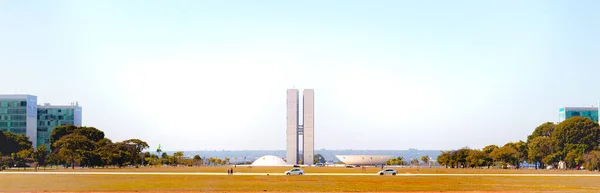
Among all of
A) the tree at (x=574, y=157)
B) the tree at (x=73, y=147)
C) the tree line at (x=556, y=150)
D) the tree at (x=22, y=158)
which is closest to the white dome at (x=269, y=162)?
the tree at (x=73, y=147)

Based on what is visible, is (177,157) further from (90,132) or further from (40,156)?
(40,156)

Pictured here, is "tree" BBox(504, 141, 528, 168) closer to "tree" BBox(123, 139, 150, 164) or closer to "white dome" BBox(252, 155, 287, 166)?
"white dome" BBox(252, 155, 287, 166)

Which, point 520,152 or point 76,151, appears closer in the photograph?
point 76,151

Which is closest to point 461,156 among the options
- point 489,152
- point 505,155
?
point 489,152

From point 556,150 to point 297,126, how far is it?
67.4m

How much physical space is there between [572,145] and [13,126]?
113m

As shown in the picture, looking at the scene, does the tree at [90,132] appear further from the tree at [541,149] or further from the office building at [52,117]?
the tree at [541,149]

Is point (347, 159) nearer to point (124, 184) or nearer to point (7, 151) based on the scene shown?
point (7, 151)

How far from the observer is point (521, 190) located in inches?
2012

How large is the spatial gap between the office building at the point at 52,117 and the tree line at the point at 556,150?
92723 millimetres

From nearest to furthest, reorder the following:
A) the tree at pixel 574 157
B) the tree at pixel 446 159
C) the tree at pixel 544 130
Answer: the tree at pixel 574 157 → the tree at pixel 544 130 → the tree at pixel 446 159

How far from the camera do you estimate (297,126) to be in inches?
6476

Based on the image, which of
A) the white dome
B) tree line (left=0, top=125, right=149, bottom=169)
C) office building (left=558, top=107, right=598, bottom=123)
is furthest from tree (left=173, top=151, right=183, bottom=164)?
office building (left=558, top=107, right=598, bottom=123)

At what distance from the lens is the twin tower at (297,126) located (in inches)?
6363
